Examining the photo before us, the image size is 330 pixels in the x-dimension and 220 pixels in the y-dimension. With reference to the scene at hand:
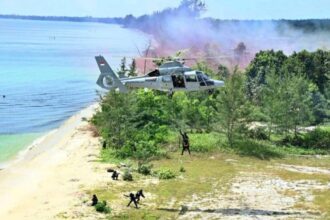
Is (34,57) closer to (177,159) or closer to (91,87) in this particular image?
(91,87)

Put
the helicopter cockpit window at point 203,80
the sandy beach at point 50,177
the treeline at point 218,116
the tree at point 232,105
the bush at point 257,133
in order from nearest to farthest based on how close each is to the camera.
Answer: the helicopter cockpit window at point 203,80
the sandy beach at point 50,177
the treeline at point 218,116
the tree at point 232,105
the bush at point 257,133

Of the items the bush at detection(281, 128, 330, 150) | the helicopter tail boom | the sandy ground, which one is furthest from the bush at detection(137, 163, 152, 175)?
the bush at detection(281, 128, 330, 150)

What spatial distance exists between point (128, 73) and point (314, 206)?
3895 cm

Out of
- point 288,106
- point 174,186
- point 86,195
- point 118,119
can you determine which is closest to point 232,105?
point 288,106

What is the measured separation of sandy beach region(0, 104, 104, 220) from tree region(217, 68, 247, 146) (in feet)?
40.4

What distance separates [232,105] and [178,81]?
1900 cm

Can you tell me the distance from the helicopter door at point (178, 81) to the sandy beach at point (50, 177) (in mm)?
10032

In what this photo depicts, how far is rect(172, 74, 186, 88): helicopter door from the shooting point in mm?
36781

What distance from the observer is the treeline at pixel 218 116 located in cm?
5381

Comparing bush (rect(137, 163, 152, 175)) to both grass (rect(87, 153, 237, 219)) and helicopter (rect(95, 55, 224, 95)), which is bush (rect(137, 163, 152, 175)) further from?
helicopter (rect(95, 55, 224, 95))

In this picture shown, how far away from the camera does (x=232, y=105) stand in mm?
55031

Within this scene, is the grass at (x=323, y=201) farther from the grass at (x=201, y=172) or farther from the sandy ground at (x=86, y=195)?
the sandy ground at (x=86, y=195)

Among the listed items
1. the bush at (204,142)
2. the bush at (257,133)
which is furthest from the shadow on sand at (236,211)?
the bush at (257,133)

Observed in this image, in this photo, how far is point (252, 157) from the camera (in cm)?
5284
